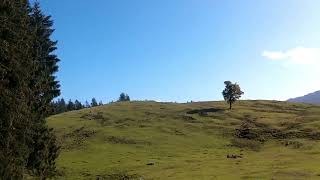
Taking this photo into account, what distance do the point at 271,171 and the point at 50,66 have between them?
3204cm

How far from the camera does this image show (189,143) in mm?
116312

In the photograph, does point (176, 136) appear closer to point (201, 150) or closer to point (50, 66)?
point (201, 150)

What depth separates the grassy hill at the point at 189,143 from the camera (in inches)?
3068

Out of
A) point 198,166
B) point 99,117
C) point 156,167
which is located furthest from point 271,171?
point 99,117

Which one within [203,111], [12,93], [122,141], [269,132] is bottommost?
[122,141]

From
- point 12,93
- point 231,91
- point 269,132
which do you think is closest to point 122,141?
point 269,132

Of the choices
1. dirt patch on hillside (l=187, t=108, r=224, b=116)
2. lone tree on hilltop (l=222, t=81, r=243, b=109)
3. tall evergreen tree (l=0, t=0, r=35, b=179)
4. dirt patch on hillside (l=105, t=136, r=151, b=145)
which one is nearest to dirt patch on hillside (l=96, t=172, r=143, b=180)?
dirt patch on hillside (l=105, t=136, r=151, b=145)

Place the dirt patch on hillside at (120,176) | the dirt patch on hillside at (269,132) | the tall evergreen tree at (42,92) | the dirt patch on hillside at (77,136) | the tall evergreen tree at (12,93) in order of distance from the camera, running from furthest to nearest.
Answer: the dirt patch on hillside at (269,132)
the dirt patch on hillside at (77,136)
the dirt patch on hillside at (120,176)
the tall evergreen tree at (42,92)
the tall evergreen tree at (12,93)

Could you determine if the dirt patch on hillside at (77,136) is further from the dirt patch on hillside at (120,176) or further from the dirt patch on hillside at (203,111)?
the dirt patch on hillside at (203,111)

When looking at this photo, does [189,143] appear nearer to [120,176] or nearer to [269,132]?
[269,132]

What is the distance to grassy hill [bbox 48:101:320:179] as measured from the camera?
7794cm

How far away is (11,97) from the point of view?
35969 millimetres

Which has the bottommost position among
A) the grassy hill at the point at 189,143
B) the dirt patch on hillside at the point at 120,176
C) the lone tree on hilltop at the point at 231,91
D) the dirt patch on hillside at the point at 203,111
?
the dirt patch on hillside at the point at 120,176

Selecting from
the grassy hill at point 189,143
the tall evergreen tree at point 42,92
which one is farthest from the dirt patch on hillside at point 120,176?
the tall evergreen tree at point 42,92
